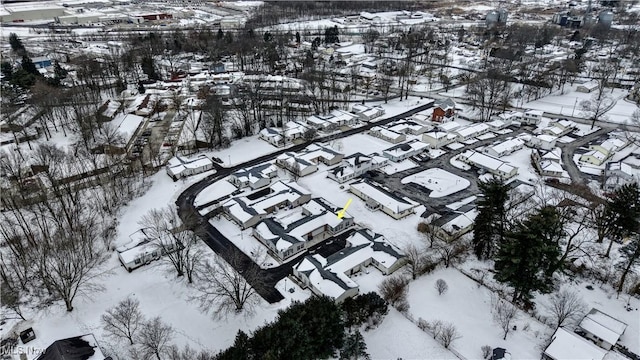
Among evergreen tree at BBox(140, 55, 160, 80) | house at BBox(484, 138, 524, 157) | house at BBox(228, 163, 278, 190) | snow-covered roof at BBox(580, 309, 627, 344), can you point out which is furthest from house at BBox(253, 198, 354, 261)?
evergreen tree at BBox(140, 55, 160, 80)

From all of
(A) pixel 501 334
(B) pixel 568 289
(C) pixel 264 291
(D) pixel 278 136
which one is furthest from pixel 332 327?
(D) pixel 278 136

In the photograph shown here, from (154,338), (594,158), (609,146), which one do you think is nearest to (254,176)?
(154,338)

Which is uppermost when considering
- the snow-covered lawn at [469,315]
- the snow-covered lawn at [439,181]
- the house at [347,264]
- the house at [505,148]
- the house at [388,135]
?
the house at [388,135]

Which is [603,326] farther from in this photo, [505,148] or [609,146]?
[609,146]

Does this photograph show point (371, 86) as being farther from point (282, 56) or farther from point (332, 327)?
point (332, 327)

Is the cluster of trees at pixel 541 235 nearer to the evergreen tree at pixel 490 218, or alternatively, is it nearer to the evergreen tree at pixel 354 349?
the evergreen tree at pixel 490 218

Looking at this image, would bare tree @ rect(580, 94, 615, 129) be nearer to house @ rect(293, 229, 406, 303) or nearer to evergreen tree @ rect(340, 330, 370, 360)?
house @ rect(293, 229, 406, 303)

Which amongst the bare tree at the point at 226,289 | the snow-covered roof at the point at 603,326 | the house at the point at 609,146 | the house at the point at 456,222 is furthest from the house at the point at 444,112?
the bare tree at the point at 226,289
